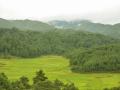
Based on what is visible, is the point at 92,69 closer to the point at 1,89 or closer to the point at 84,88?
the point at 84,88

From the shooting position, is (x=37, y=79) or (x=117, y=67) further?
(x=117, y=67)

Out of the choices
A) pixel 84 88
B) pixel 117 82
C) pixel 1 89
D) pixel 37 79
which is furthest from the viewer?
pixel 117 82

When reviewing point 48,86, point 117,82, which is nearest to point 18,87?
point 48,86

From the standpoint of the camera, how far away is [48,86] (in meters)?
78.3

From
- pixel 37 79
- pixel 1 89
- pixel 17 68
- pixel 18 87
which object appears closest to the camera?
pixel 1 89

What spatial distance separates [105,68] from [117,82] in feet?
167

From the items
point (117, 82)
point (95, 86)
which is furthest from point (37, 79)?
point (117, 82)

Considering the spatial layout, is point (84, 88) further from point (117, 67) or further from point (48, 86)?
point (117, 67)

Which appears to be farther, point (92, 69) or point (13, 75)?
point (92, 69)

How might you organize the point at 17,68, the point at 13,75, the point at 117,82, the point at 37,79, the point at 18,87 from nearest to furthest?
1. the point at 18,87
2. the point at 37,79
3. the point at 117,82
4. the point at 13,75
5. the point at 17,68

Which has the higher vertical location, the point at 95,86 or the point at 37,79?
the point at 37,79

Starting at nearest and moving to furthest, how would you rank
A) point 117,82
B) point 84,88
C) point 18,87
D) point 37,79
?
1. point 18,87
2. point 37,79
3. point 84,88
4. point 117,82

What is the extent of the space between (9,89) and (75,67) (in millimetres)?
120393

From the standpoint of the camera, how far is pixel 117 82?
148m
